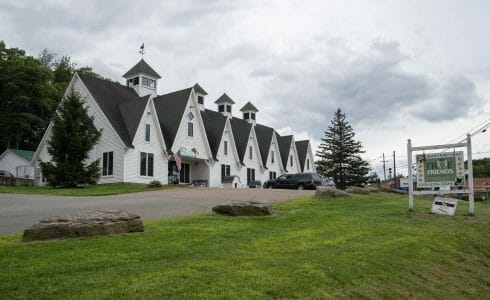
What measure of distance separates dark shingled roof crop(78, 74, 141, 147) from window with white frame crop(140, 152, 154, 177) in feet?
6.23

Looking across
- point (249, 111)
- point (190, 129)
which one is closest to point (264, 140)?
point (249, 111)

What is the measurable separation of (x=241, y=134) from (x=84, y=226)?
46094 millimetres

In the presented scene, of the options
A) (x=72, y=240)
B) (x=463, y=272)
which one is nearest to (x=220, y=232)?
(x=72, y=240)

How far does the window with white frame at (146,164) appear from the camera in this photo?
127 feet

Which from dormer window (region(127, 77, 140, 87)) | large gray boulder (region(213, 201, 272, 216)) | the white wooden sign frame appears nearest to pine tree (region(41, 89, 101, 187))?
dormer window (region(127, 77, 140, 87))

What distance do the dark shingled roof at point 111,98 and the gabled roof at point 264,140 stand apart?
1778cm

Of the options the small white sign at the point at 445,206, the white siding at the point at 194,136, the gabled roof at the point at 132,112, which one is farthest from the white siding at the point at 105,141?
the small white sign at the point at 445,206

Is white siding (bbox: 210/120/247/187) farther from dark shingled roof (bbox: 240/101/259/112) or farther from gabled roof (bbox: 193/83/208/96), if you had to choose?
dark shingled roof (bbox: 240/101/259/112)

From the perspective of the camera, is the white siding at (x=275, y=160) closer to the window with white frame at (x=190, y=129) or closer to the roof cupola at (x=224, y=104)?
the roof cupola at (x=224, y=104)

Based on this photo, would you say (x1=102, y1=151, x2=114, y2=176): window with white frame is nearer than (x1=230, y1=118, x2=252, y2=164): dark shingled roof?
Yes

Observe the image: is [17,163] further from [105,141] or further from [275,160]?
[275,160]

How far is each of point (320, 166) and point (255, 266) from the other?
61.9 meters

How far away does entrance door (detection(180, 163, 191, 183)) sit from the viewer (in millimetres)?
46000

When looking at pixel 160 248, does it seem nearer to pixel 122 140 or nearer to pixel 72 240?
pixel 72 240
